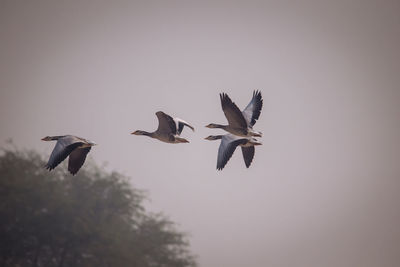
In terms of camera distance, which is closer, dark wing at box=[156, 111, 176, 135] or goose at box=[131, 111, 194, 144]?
dark wing at box=[156, 111, 176, 135]

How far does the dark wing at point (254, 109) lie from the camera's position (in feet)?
59.1

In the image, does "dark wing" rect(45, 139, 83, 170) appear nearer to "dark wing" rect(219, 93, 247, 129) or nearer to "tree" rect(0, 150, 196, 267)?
"dark wing" rect(219, 93, 247, 129)

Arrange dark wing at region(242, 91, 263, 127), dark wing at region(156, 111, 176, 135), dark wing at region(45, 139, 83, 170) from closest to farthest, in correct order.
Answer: dark wing at region(45, 139, 83, 170)
dark wing at region(156, 111, 176, 135)
dark wing at region(242, 91, 263, 127)

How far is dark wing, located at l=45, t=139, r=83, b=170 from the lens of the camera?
12.4 meters

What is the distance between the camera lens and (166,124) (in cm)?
1531

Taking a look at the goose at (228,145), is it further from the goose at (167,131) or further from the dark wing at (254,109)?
the dark wing at (254,109)

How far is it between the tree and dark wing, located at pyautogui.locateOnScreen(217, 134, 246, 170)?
20929 mm

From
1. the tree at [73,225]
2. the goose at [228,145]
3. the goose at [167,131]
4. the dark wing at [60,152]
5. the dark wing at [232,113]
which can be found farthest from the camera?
the tree at [73,225]

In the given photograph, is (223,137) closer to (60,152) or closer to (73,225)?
(60,152)

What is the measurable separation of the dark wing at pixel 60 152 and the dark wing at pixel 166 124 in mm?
2847

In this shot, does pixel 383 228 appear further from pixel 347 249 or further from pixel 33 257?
pixel 33 257

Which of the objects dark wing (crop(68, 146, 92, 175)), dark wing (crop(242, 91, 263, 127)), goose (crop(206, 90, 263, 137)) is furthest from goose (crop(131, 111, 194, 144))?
dark wing (crop(242, 91, 263, 127))

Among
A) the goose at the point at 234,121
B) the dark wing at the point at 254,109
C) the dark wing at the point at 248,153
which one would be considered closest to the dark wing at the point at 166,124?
the goose at the point at 234,121

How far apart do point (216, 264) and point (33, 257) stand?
106429 millimetres
